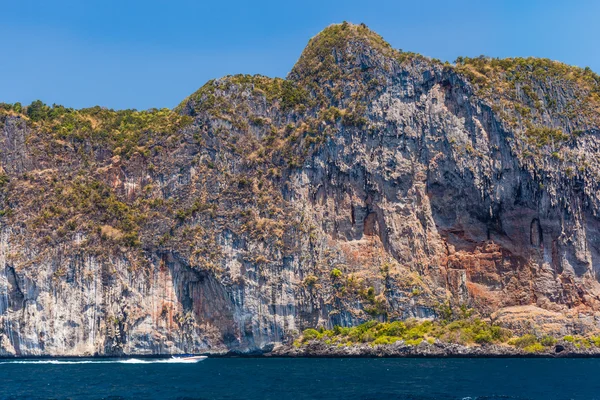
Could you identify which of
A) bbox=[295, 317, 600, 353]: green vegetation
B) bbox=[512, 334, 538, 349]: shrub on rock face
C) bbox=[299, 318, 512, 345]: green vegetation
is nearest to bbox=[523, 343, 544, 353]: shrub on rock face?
bbox=[295, 317, 600, 353]: green vegetation

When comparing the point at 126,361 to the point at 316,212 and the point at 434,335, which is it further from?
the point at 434,335

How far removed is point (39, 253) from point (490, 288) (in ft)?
206

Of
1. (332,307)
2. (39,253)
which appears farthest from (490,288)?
(39,253)

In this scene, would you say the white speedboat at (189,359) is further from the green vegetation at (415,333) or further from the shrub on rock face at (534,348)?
the shrub on rock face at (534,348)

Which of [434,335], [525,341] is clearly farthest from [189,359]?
[525,341]

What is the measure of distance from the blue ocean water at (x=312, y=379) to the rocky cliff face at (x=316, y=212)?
495 inches

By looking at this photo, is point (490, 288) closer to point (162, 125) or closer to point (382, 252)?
point (382, 252)

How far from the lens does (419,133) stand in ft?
327

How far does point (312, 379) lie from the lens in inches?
2325

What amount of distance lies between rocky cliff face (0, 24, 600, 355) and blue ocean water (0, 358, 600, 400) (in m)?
12.6

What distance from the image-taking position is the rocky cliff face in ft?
302

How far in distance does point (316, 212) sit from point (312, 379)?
136 ft

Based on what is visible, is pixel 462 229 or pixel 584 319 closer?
pixel 584 319

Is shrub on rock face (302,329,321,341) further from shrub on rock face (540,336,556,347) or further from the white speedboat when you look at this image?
shrub on rock face (540,336,556,347)
